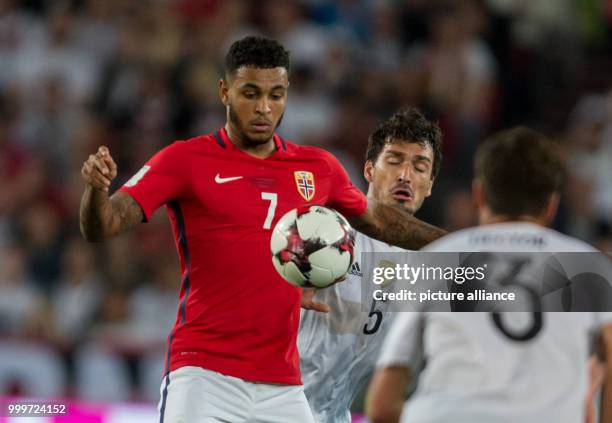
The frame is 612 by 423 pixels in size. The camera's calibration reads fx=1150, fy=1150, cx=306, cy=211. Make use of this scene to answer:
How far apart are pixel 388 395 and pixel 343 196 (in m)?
1.77

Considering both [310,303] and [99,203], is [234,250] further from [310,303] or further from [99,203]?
[310,303]

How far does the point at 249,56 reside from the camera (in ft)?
16.5

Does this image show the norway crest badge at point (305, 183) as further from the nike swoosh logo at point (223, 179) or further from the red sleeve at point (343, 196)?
the nike swoosh logo at point (223, 179)

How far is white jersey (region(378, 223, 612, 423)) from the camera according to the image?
3471mm

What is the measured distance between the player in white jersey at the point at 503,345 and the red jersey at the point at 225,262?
116cm

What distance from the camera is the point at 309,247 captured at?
4625 millimetres

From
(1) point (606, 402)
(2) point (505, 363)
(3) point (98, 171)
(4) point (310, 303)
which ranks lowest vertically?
(1) point (606, 402)

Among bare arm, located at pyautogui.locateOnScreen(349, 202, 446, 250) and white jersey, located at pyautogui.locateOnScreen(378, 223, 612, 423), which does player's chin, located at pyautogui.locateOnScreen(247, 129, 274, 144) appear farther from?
white jersey, located at pyautogui.locateOnScreen(378, 223, 612, 423)

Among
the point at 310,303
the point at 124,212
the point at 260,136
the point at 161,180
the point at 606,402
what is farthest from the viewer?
the point at 310,303

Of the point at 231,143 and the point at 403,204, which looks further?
the point at 403,204

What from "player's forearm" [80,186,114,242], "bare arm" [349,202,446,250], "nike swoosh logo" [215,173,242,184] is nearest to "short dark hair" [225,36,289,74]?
"nike swoosh logo" [215,173,242,184]

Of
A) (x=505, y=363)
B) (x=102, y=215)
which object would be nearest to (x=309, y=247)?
(x=102, y=215)

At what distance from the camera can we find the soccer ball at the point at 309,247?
4613 millimetres

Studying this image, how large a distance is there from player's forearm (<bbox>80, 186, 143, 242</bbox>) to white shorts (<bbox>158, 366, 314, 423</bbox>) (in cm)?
66
